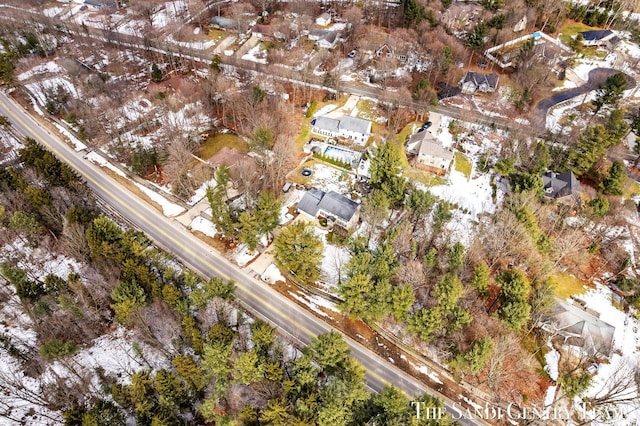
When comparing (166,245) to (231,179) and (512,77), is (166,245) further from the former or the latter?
(512,77)

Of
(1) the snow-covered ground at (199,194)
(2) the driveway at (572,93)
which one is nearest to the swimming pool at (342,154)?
(1) the snow-covered ground at (199,194)

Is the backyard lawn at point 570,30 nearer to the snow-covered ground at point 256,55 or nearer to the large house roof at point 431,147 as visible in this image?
the large house roof at point 431,147

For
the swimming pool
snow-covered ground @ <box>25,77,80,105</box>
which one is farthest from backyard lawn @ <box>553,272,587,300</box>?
snow-covered ground @ <box>25,77,80,105</box>

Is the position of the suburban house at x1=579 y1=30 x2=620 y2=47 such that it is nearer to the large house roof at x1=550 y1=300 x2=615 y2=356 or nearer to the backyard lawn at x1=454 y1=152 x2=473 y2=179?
the backyard lawn at x1=454 y1=152 x2=473 y2=179

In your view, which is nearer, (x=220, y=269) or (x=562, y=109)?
(x=220, y=269)

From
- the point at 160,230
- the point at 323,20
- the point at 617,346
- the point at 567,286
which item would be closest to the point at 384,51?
the point at 323,20

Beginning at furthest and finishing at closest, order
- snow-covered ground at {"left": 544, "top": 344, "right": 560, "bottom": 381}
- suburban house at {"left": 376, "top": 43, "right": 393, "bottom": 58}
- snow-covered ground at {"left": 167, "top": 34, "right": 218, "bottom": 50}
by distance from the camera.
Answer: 1. snow-covered ground at {"left": 167, "top": 34, "right": 218, "bottom": 50}
2. suburban house at {"left": 376, "top": 43, "right": 393, "bottom": 58}
3. snow-covered ground at {"left": 544, "top": 344, "right": 560, "bottom": 381}

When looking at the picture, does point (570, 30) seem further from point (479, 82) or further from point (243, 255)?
point (243, 255)
